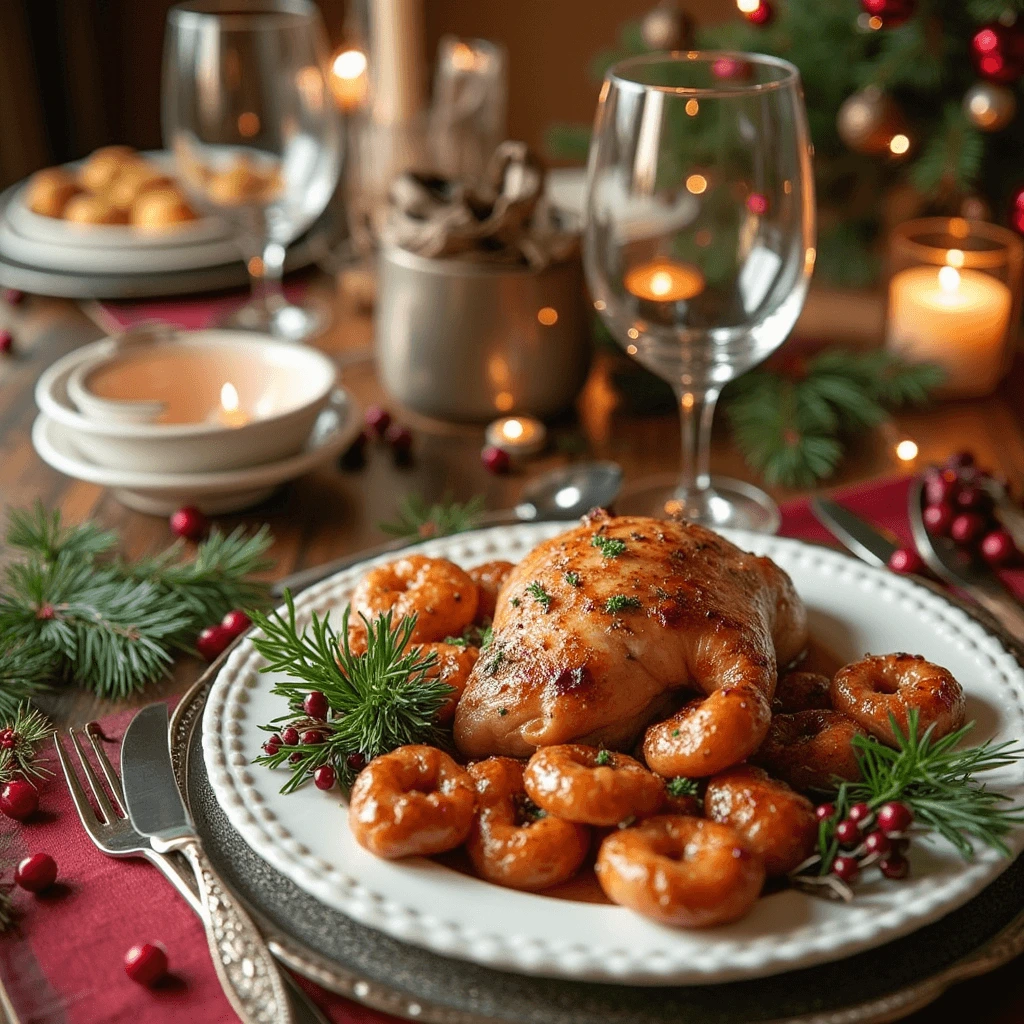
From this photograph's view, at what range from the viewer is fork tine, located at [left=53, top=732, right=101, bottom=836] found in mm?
1092

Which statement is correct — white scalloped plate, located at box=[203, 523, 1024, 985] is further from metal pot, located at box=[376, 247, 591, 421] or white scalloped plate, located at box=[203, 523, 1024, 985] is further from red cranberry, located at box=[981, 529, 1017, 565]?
metal pot, located at box=[376, 247, 591, 421]

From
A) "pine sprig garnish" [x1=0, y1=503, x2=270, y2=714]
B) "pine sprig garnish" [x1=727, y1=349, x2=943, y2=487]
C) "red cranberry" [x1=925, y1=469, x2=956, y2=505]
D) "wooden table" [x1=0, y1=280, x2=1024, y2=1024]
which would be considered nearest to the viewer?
"pine sprig garnish" [x1=0, y1=503, x2=270, y2=714]

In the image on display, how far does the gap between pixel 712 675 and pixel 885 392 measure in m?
1.11

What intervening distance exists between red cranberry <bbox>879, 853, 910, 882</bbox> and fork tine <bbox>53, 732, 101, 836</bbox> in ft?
2.16

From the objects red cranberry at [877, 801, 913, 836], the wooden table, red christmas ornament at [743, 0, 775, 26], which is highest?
red christmas ornament at [743, 0, 775, 26]

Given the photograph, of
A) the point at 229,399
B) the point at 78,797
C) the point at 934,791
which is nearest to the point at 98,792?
the point at 78,797

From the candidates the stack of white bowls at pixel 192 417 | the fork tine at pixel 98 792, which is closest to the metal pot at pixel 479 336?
the stack of white bowls at pixel 192 417

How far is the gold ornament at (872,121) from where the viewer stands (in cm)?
199

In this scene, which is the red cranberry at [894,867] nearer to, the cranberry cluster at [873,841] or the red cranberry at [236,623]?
the cranberry cluster at [873,841]

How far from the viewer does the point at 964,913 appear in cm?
92

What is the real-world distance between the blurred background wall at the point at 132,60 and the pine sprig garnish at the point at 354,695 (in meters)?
3.07

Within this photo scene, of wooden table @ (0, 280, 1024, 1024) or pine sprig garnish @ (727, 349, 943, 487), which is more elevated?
pine sprig garnish @ (727, 349, 943, 487)

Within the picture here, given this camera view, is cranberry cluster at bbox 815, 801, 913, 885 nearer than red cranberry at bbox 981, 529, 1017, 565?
Yes

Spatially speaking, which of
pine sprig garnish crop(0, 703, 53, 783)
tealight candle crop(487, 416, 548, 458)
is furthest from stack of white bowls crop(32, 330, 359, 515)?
pine sprig garnish crop(0, 703, 53, 783)
